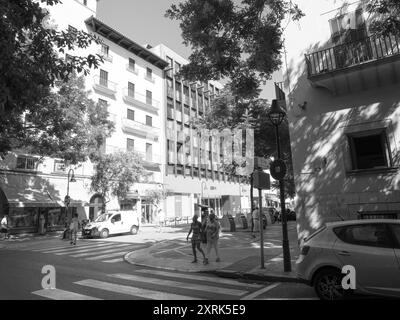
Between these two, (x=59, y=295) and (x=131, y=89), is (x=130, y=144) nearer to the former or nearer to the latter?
(x=131, y=89)

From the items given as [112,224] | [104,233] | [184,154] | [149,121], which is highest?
[149,121]

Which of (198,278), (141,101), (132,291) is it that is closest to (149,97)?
(141,101)

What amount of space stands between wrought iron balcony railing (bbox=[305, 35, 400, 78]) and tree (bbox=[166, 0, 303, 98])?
1.92 metres

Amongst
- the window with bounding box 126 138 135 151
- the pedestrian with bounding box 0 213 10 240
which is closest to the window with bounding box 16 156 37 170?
the pedestrian with bounding box 0 213 10 240

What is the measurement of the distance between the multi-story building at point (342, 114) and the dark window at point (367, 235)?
4.80 metres

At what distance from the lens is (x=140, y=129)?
37.7 m

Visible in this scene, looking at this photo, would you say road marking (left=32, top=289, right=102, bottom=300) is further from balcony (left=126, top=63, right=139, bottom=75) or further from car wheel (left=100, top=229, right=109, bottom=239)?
balcony (left=126, top=63, right=139, bottom=75)

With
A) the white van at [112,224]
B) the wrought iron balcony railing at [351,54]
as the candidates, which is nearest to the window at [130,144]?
the white van at [112,224]

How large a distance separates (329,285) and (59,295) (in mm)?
5350

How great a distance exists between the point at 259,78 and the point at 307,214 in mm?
4814

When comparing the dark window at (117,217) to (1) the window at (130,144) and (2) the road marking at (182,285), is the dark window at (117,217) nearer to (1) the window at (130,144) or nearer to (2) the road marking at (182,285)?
(1) the window at (130,144)

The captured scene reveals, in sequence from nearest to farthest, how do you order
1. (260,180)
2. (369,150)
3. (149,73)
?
(260,180) → (369,150) → (149,73)

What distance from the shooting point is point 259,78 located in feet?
38.3
